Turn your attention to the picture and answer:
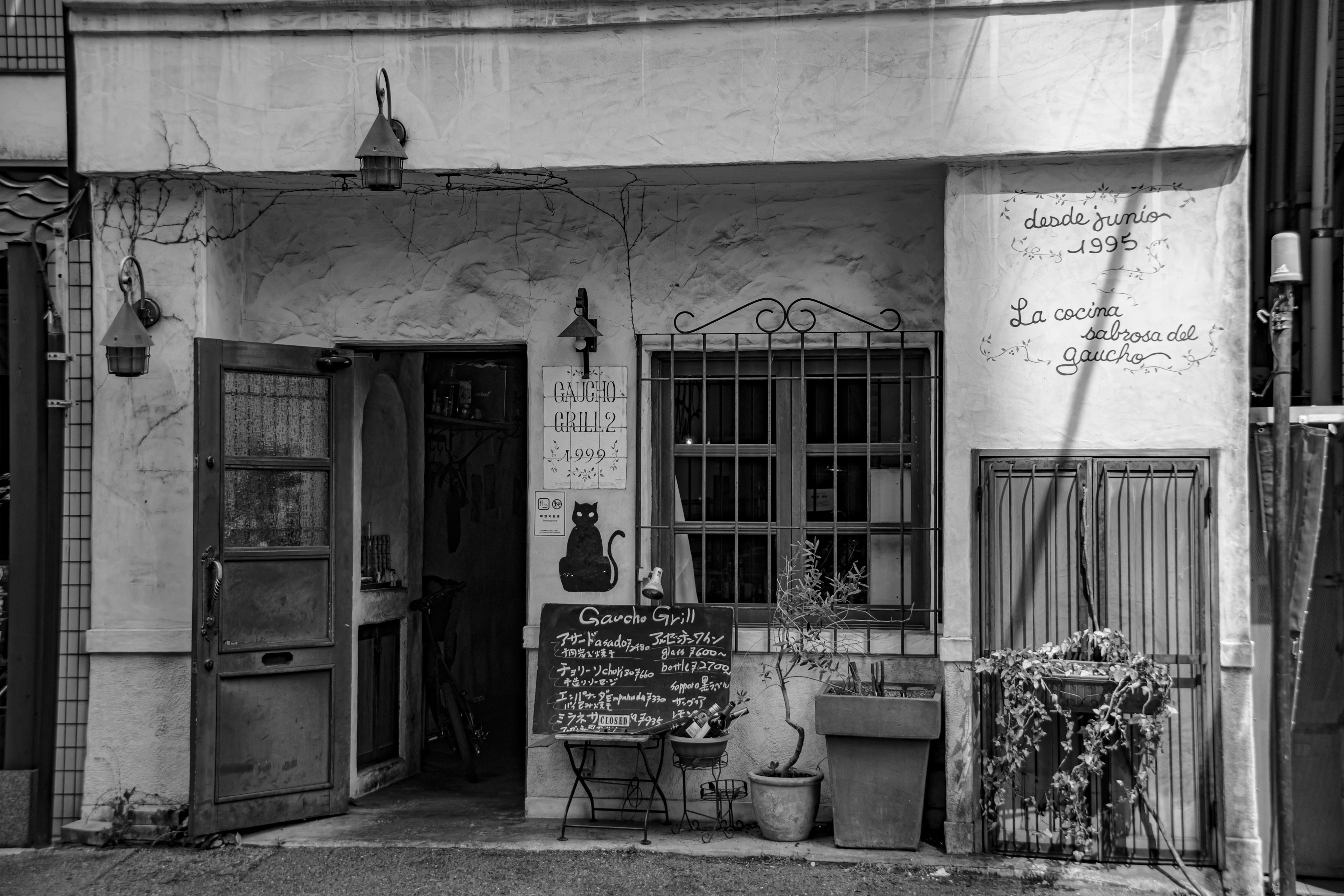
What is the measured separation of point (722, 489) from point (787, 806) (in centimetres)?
181

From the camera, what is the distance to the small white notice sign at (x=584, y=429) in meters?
7.05

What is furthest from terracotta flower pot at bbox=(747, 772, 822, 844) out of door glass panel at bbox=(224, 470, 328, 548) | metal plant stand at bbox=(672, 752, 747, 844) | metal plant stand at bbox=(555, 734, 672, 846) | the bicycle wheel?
door glass panel at bbox=(224, 470, 328, 548)

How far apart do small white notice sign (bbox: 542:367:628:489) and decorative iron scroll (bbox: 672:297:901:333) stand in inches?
21.9

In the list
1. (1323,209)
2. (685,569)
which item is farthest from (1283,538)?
(685,569)

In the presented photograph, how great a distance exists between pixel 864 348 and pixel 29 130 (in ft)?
16.0

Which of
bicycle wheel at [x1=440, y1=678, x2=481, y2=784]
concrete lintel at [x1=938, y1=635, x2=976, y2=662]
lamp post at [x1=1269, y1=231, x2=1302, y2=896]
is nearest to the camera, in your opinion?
lamp post at [x1=1269, y1=231, x2=1302, y2=896]

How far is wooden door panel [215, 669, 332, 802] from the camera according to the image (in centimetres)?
660

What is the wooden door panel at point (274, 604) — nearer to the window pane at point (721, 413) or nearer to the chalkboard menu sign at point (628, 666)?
the chalkboard menu sign at point (628, 666)

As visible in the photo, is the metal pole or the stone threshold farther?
the stone threshold

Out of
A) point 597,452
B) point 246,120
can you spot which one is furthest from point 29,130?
point 597,452

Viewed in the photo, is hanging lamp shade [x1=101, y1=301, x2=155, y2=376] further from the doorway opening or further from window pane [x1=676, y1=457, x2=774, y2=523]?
window pane [x1=676, y1=457, x2=774, y2=523]

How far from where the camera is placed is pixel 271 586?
22.3 ft

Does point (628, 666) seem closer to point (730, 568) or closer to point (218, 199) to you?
point (730, 568)

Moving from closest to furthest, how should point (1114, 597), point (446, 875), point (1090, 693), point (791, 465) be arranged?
1. point (1090, 693)
2. point (446, 875)
3. point (1114, 597)
4. point (791, 465)
